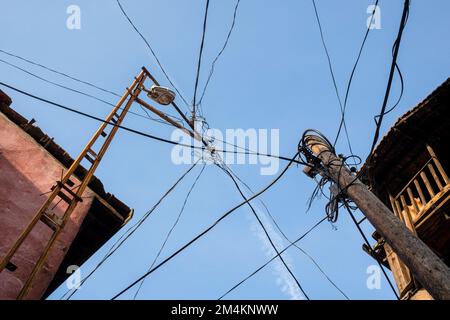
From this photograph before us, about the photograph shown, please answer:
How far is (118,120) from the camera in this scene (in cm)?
751

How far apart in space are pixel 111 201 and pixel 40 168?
187 cm

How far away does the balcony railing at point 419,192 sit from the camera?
862cm

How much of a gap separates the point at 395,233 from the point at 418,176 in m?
6.39

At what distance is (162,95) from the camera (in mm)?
7617

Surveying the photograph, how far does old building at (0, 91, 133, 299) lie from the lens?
283 inches

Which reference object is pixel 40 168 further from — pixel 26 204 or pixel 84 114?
pixel 84 114

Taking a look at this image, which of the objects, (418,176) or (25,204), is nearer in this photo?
(25,204)

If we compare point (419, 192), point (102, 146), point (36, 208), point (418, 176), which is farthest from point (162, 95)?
point (418, 176)

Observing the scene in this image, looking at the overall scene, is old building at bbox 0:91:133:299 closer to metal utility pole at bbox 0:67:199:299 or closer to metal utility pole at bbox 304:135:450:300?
metal utility pole at bbox 0:67:199:299

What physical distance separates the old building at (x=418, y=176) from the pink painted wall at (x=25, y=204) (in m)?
6.97

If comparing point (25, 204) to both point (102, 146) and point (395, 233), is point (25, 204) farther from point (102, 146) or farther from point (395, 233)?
point (395, 233)

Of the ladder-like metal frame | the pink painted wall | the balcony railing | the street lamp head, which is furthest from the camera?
the balcony railing

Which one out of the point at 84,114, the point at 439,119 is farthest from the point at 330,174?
the point at 439,119

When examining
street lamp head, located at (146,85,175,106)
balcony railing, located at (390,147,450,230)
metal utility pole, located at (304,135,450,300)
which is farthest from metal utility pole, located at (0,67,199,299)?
balcony railing, located at (390,147,450,230)
